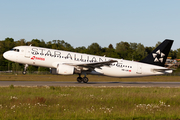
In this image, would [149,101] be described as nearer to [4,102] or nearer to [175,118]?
[175,118]

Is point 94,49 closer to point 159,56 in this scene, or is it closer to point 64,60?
point 159,56

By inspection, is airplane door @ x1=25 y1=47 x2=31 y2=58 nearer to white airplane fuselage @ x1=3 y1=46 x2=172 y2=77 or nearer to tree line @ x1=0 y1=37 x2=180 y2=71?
white airplane fuselage @ x1=3 y1=46 x2=172 y2=77

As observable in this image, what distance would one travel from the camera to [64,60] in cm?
A: 3334

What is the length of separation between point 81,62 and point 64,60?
2424 millimetres

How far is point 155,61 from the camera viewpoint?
3697cm

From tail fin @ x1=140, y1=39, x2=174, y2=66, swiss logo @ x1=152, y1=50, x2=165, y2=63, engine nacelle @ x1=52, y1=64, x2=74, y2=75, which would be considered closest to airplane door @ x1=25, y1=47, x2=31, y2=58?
engine nacelle @ x1=52, y1=64, x2=74, y2=75

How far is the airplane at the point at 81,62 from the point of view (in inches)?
1288

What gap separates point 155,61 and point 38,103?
2651 centimetres

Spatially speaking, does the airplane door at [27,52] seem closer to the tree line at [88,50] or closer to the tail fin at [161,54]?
the tail fin at [161,54]

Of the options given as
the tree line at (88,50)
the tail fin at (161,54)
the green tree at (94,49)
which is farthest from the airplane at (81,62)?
the green tree at (94,49)

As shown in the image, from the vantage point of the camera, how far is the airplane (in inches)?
1288

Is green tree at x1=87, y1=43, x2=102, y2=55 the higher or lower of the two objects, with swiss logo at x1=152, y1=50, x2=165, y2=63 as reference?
higher

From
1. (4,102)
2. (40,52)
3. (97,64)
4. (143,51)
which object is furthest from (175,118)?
(143,51)

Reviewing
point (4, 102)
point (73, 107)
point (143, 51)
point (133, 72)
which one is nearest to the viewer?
point (73, 107)
